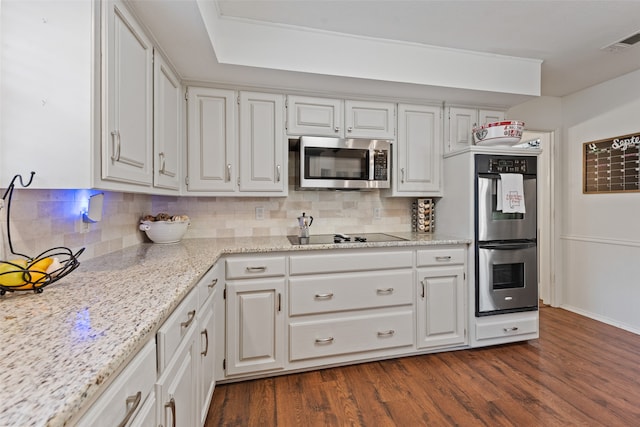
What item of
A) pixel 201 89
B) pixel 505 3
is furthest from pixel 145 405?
pixel 505 3

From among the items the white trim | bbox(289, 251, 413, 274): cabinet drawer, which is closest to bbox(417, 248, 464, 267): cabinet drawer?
bbox(289, 251, 413, 274): cabinet drawer

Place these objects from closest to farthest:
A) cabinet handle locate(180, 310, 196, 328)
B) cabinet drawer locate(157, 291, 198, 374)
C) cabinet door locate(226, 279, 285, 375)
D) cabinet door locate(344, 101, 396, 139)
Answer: cabinet drawer locate(157, 291, 198, 374), cabinet handle locate(180, 310, 196, 328), cabinet door locate(226, 279, 285, 375), cabinet door locate(344, 101, 396, 139)

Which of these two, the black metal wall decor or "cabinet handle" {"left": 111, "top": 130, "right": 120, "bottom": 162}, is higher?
the black metal wall decor

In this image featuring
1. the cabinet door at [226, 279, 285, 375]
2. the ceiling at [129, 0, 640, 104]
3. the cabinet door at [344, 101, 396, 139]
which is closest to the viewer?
the ceiling at [129, 0, 640, 104]

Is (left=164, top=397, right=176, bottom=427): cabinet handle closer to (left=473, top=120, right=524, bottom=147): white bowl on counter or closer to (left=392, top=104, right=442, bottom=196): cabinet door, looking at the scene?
(left=392, top=104, right=442, bottom=196): cabinet door

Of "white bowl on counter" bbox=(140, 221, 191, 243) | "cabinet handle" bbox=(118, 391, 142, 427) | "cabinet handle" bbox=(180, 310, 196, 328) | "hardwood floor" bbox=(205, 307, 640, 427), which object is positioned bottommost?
"hardwood floor" bbox=(205, 307, 640, 427)

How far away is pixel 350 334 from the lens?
87.5 inches

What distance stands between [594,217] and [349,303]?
2.85m

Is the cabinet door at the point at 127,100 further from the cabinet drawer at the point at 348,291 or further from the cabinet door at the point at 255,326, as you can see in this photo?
the cabinet drawer at the point at 348,291

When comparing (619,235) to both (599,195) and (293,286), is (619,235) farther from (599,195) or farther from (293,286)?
(293,286)

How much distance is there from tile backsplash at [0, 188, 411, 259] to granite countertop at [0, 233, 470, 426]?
0.65 feet

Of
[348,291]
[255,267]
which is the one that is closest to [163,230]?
[255,267]

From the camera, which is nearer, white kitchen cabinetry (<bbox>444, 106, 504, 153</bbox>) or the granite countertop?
the granite countertop

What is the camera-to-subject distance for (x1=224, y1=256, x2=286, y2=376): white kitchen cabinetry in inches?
79.5
